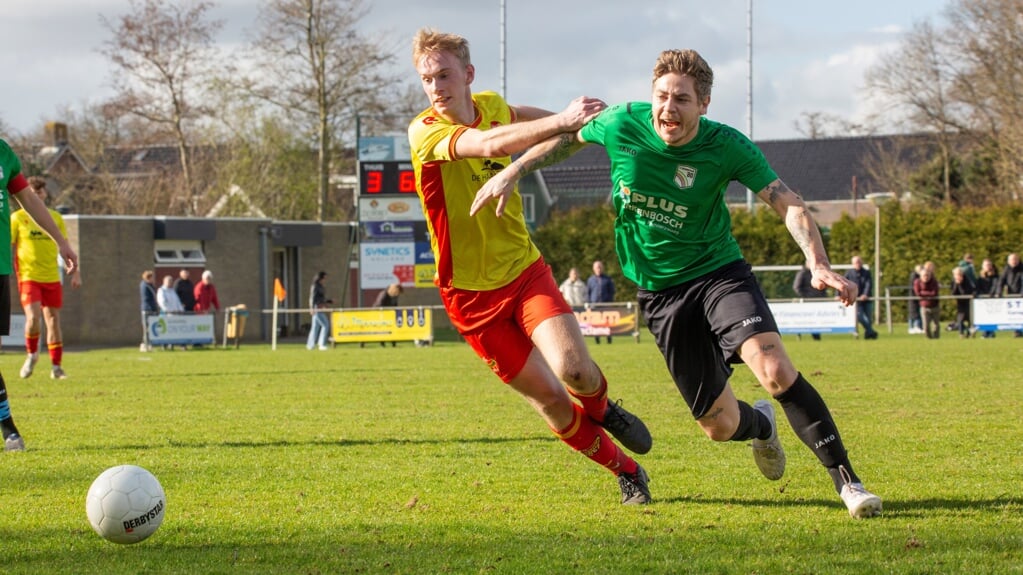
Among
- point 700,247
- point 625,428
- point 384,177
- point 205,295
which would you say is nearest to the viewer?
point 700,247

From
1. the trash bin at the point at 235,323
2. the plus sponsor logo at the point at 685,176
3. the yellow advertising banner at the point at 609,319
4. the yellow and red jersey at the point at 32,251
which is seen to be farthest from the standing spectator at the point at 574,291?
the plus sponsor logo at the point at 685,176

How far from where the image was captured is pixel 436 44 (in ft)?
19.6

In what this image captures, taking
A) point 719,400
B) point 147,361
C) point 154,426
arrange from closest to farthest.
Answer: point 719,400
point 154,426
point 147,361

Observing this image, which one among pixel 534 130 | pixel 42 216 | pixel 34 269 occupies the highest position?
pixel 534 130

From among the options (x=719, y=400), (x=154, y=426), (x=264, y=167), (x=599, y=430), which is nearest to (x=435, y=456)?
(x=599, y=430)

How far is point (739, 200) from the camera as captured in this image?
52.9 metres

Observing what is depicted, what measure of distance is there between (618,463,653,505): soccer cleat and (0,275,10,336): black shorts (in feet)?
15.7

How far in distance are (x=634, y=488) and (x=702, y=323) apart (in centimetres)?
95

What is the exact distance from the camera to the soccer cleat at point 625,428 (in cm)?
626

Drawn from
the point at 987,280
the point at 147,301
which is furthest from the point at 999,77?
the point at 147,301

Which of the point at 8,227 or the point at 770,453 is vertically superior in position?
the point at 8,227

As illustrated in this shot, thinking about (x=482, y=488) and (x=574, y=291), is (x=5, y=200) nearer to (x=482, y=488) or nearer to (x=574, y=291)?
(x=482, y=488)

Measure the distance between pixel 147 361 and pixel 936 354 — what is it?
14300 mm

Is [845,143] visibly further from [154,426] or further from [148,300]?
[154,426]
